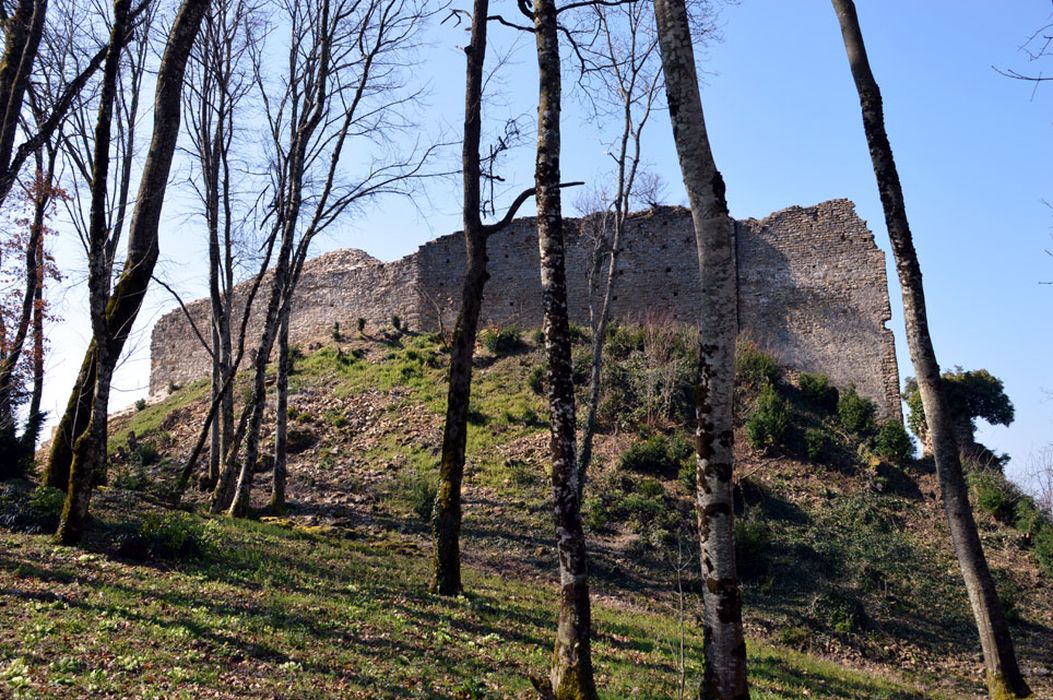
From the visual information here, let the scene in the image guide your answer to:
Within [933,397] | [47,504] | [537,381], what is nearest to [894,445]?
[537,381]

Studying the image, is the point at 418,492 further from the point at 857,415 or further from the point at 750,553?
Result: the point at 857,415

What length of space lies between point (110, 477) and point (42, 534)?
9.43m

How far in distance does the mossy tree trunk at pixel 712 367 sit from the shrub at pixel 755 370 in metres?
15.9

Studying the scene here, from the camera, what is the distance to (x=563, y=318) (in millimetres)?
6887

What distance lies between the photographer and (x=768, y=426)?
61.7 feet

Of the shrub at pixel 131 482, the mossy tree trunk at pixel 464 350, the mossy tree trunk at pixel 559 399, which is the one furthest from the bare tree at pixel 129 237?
the mossy tree trunk at pixel 559 399

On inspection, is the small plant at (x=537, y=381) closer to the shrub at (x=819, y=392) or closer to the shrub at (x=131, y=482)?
the shrub at (x=819, y=392)

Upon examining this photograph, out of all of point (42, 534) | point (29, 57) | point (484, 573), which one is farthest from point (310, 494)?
point (29, 57)

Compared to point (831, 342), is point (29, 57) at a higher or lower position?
higher

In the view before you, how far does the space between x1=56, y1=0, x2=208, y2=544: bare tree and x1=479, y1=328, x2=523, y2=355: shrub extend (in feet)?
46.6

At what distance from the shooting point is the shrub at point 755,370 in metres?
21.5

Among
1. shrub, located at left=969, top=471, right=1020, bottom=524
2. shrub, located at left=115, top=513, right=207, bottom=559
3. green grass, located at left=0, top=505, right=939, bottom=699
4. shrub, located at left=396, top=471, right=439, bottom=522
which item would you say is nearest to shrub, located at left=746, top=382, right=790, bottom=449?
shrub, located at left=969, top=471, right=1020, bottom=524

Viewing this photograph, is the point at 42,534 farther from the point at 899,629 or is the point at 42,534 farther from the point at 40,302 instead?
the point at 899,629

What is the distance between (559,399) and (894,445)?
14.5 metres
